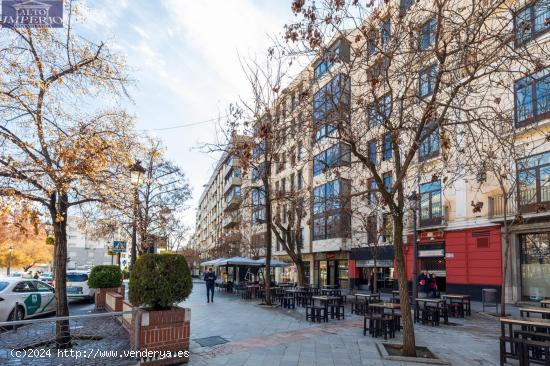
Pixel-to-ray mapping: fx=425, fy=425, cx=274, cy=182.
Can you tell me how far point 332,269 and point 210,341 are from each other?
29.0m

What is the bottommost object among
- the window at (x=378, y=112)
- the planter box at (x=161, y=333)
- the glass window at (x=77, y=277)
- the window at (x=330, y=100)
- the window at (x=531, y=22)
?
the glass window at (x=77, y=277)

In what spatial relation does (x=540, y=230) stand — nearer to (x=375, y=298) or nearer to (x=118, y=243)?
(x=375, y=298)

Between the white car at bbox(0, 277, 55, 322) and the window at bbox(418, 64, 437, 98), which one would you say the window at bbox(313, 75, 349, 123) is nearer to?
the window at bbox(418, 64, 437, 98)

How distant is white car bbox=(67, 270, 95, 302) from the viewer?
62.7 ft

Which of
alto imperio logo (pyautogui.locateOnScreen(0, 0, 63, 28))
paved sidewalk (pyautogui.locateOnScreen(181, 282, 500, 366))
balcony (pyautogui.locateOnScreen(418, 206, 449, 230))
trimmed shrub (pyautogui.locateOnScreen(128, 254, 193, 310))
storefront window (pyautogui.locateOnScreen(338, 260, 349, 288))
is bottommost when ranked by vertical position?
storefront window (pyautogui.locateOnScreen(338, 260, 349, 288))

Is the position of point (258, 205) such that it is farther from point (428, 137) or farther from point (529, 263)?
point (529, 263)

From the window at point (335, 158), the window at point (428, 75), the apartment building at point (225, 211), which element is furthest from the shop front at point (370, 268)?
the window at point (428, 75)

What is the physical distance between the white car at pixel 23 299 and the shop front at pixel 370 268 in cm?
1986

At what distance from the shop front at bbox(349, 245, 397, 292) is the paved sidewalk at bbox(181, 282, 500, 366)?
14928mm

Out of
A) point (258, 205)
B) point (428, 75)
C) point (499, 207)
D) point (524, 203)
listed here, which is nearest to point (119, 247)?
point (258, 205)

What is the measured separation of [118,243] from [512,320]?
52.0ft

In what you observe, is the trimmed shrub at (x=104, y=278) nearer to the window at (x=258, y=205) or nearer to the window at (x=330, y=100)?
the window at (x=258, y=205)

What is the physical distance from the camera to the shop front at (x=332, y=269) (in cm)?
3556

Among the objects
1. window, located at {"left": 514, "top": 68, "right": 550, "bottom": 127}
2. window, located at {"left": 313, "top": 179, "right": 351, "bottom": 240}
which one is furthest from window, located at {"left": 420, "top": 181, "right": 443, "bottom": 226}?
window, located at {"left": 514, "top": 68, "right": 550, "bottom": 127}
